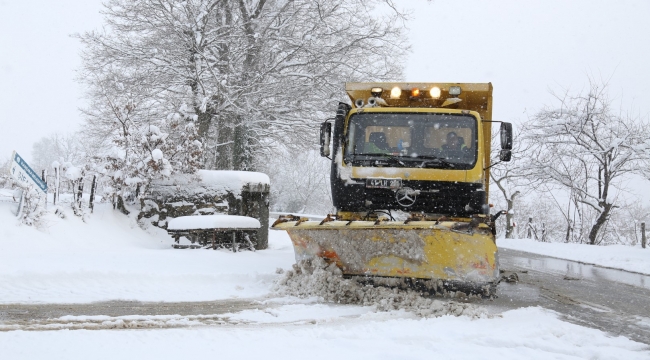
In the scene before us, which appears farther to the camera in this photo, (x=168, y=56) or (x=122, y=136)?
(x=168, y=56)

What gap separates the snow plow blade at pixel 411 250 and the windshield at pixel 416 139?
1182mm

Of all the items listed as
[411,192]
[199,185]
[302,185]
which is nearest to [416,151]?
[411,192]

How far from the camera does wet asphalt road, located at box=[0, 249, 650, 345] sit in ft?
15.9

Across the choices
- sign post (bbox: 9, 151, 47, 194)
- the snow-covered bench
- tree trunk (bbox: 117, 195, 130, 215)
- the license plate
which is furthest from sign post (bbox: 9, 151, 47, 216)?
the license plate

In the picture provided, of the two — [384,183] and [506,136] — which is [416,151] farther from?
[506,136]

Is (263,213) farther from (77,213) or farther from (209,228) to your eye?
(77,213)

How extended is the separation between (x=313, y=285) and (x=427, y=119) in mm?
2599

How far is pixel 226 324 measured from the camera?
4.89m

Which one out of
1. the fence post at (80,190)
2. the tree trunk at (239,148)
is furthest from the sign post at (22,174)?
the tree trunk at (239,148)

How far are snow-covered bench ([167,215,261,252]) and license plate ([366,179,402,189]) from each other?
11.6 feet

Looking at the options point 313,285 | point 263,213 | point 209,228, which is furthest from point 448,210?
point 263,213

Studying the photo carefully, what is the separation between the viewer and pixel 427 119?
712cm

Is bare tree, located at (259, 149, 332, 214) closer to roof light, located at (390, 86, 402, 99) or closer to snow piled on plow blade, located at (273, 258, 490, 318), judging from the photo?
roof light, located at (390, 86, 402, 99)

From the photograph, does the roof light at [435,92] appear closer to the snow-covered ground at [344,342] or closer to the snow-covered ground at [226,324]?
the snow-covered ground at [226,324]
